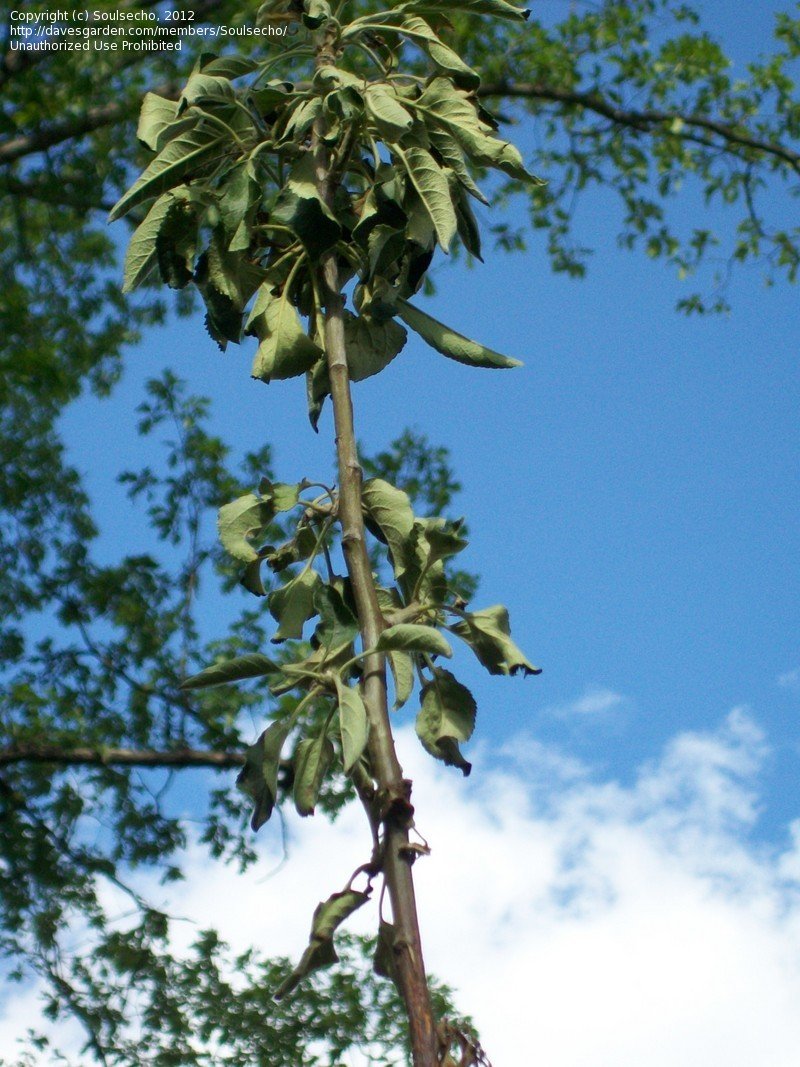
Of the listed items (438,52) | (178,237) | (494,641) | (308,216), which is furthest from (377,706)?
(438,52)

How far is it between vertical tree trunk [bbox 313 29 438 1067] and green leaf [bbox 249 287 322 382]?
4cm

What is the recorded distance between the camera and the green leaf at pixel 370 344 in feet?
5.44

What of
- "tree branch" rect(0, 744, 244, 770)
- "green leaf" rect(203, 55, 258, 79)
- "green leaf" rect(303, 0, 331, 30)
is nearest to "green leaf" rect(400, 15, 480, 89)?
"green leaf" rect(303, 0, 331, 30)

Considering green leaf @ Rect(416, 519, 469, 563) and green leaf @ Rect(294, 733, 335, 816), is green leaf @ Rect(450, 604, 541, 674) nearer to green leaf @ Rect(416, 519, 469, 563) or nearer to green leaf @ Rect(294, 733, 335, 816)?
green leaf @ Rect(416, 519, 469, 563)

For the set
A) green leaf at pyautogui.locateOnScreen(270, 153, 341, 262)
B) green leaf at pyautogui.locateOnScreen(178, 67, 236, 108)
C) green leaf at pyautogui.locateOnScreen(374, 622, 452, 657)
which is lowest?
green leaf at pyautogui.locateOnScreen(374, 622, 452, 657)

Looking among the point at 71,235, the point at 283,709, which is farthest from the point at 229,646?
the point at 71,235

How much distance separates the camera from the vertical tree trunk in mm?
1173

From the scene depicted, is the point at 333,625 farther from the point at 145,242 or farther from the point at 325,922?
the point at 145,242

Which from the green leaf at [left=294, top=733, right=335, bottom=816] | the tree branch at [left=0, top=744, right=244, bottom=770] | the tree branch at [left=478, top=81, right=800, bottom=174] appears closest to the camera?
the green leaf at [left=294, top=733, right=335, bottom=816]

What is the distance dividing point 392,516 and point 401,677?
0.21 meters

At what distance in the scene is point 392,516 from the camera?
4.91 ft

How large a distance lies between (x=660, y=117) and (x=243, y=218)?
9.51m

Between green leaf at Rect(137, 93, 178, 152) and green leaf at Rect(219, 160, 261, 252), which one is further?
green leaf at Rect(137, 93, 178, 152)

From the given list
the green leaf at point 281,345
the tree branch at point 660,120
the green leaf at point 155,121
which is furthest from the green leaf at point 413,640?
the tree branch at point 660,120
